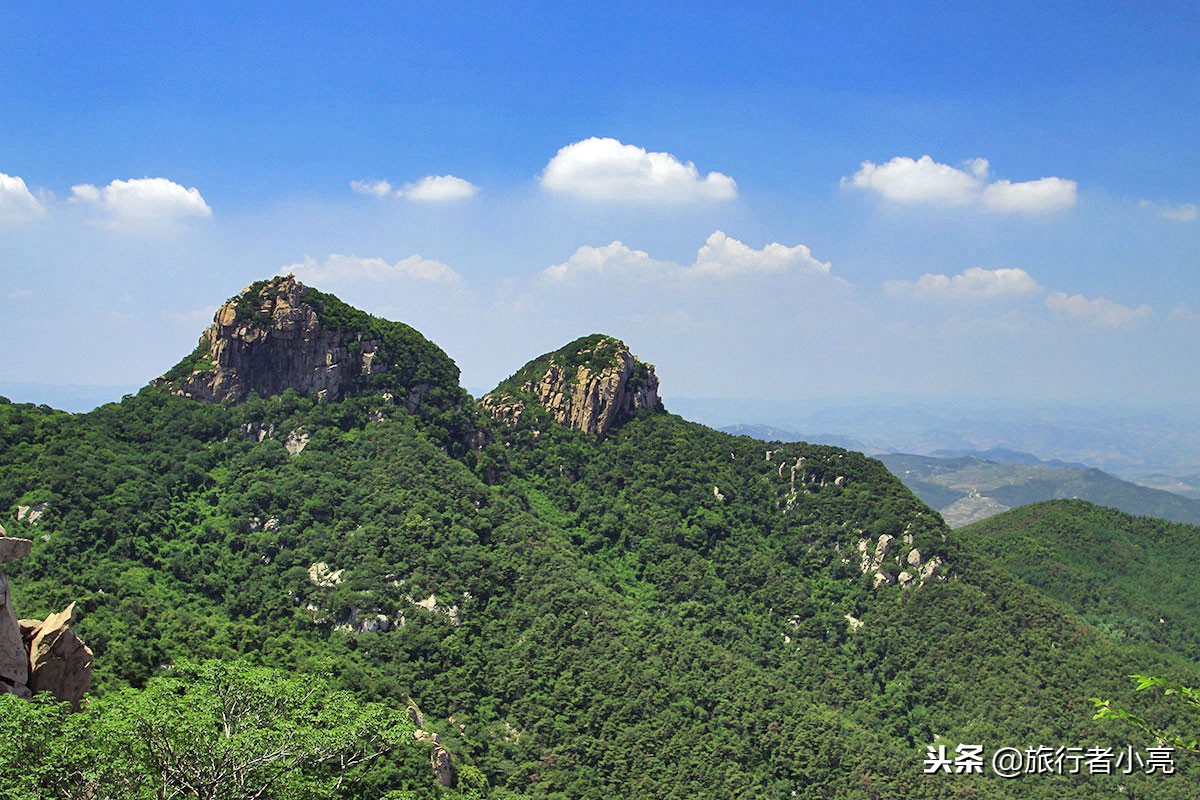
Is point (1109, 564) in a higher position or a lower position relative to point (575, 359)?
lower

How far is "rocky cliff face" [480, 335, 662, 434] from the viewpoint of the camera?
10069 cm

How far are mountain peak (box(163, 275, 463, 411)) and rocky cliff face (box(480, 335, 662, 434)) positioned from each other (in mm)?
20532

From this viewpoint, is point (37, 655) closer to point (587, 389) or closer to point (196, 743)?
point (196, 743)

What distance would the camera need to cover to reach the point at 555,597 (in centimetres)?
6469

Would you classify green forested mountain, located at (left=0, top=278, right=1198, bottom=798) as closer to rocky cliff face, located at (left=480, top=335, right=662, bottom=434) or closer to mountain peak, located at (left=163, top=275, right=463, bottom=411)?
mountain peak, located at (left=163, top=275, right=463, bottom=411)

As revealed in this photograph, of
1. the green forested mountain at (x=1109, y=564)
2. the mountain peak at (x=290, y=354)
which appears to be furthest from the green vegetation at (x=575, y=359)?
the green forested mountain at (x=1109, y=564)

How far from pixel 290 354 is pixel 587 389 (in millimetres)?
36481

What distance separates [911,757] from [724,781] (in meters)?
18.0

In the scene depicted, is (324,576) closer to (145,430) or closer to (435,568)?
(435,568)

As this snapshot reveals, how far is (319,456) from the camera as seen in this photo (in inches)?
2940

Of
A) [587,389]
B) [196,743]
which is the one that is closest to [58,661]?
[196,743]

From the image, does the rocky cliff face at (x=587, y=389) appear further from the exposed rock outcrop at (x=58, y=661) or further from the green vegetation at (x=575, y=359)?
the exposed rock outcrop at (x=58, y=661)

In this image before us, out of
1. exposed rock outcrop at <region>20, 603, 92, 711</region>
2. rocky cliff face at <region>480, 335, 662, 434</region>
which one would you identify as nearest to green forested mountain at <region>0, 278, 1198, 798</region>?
rocky cliff face at <region>480, 335, 662, 434</region>

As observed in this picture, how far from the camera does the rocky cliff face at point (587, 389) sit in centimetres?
10069
